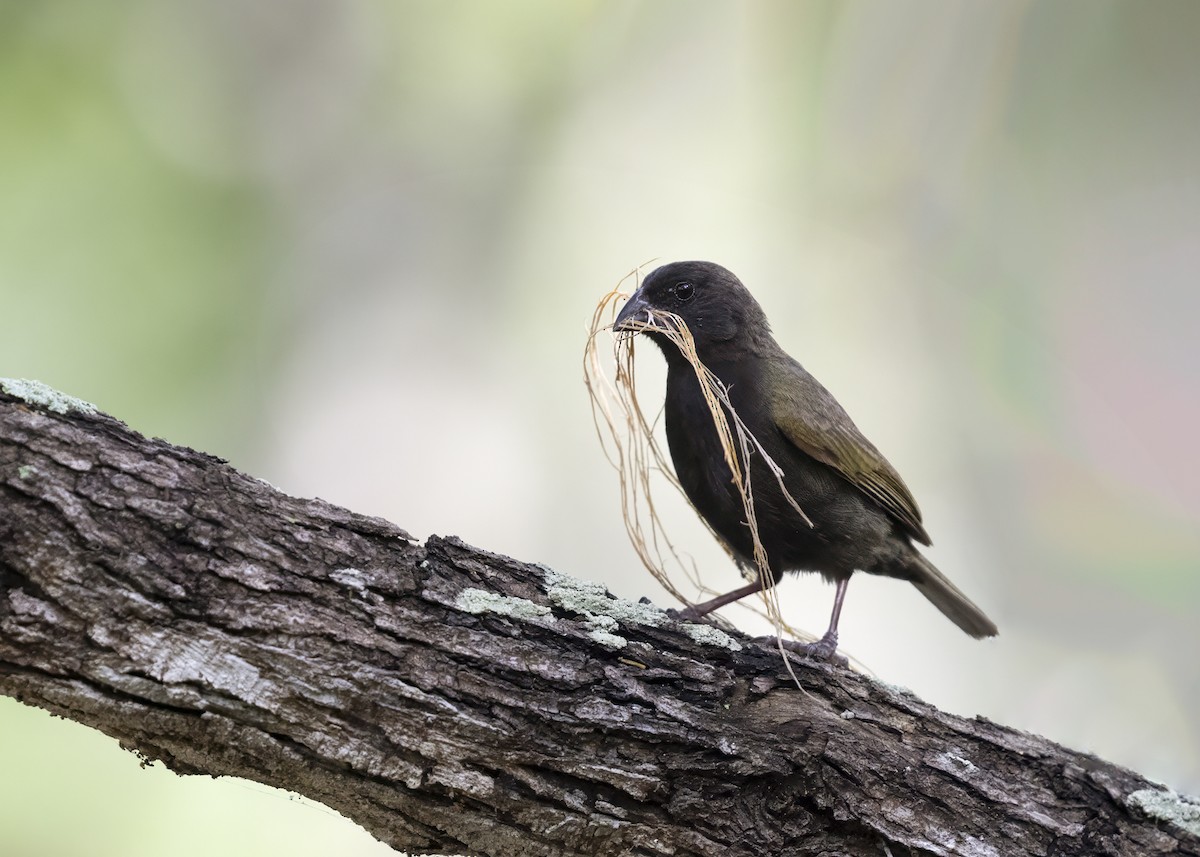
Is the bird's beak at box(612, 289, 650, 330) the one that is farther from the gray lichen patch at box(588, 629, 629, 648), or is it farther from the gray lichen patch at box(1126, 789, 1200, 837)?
the gray lichen patch at box(1126, 789, 1200, 837)

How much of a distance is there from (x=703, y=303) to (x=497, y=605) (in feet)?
5.64

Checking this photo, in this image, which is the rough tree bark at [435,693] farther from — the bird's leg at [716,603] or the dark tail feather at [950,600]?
the dark tail feather at [950,600]

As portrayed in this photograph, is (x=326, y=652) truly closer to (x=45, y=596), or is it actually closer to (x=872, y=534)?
(x=45, y=596)

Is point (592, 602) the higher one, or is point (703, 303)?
point (703, 303)

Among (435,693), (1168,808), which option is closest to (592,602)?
(435,693)

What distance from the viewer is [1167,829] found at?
288 centimetres

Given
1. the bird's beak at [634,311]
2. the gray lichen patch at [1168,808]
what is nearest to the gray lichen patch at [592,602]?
the bird's beak at [634,311]

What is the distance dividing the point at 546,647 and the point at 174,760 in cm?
90

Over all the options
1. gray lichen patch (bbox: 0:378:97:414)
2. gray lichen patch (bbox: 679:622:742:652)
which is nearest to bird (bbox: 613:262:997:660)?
gray lichen patch (bbox: 679:622:742:652)

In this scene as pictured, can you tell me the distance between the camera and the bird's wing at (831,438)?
11.9ft

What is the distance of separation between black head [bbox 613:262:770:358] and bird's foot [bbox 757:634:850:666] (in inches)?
44.3

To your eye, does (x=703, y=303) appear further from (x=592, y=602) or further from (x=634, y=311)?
(x=592, y=602)

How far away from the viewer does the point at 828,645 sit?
→ 3.57 m

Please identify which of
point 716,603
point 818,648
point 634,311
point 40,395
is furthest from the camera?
point 634,311
